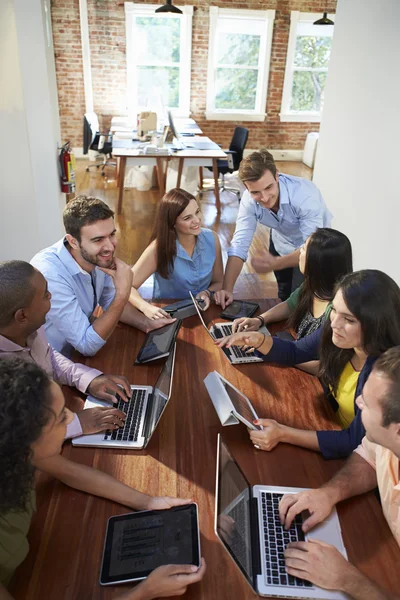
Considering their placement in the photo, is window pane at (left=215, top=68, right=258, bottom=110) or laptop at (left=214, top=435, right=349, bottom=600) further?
window pane at (left=215, top=68, right=258, bottom=110)

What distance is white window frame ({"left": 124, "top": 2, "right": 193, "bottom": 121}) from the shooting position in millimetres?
7281

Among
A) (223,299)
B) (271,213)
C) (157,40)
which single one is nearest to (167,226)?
(223,299)

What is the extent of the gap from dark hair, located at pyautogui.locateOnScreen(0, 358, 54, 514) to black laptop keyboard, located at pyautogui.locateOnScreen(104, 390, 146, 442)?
0.44 metres

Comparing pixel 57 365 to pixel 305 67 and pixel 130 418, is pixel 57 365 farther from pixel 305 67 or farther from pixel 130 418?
pixel 305 67

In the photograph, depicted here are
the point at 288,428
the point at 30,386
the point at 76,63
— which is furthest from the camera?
the point at 76,63

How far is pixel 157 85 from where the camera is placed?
312 inches

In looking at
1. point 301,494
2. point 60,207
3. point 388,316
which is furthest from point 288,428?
point 60,207

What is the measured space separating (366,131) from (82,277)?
2806 mm

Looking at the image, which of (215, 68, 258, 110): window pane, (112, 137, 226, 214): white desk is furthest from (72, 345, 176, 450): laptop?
(215, 68, 258, 110): window pane

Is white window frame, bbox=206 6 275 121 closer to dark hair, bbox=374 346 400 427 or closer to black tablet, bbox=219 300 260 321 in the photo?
black tablet, bbox=219 300 260 321

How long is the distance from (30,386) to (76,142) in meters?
7.96

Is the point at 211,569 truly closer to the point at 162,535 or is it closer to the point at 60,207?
the point at 162,535

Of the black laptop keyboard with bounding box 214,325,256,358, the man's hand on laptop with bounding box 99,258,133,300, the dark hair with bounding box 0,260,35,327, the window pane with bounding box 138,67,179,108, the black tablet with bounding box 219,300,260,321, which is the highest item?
the window pane with bounding box 138,67,179,108

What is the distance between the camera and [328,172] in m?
4.40
